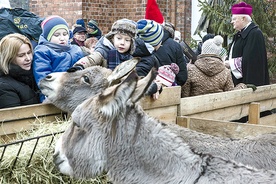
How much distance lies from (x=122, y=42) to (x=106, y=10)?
8.27m

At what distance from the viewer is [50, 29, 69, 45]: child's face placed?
5438 millimetres

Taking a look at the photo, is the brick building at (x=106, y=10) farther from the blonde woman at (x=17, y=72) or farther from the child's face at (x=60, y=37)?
the blonde woman at (x=17, y=72)

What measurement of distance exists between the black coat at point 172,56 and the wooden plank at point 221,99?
2.33 feet

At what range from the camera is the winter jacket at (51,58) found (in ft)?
16.2

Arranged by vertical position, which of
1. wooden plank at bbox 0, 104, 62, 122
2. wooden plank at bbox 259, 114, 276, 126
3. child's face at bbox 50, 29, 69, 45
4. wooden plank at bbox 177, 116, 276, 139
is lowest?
wooden plank at bbox 259, 114, 276, 126

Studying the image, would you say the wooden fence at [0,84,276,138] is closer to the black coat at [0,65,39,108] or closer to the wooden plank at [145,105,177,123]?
the wooden plank at [145,105,177,123]

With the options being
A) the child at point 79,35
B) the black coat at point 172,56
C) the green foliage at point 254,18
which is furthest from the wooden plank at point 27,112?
→ the green foliage at point 254,18

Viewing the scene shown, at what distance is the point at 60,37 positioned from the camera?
5465mm

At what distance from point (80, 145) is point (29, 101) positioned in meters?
1.82

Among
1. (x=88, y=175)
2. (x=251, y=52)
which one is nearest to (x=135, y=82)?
(x=88, y=175)

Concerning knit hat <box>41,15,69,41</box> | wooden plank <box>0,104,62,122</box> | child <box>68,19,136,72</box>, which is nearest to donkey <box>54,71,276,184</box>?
wooden plank <box>0,104,62,122</box>

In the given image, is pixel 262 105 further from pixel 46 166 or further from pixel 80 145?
pixel 80 145

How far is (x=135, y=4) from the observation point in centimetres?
1334

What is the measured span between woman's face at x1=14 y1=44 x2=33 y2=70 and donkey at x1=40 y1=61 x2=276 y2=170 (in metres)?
0.41
